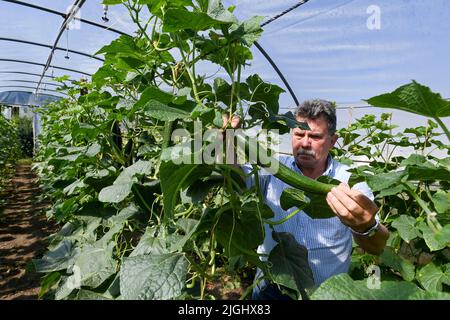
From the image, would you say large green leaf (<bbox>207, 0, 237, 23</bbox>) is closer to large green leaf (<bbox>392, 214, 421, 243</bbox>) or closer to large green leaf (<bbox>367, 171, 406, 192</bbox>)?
large green leaf (<bbox>367, 171, 406, 192</bbox>)

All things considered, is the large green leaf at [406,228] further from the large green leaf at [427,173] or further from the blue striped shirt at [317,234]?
the large green leaf at [427,173]

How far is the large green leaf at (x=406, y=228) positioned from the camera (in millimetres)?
1599

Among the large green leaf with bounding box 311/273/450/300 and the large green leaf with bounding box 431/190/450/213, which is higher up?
the large green leaf with bounding box 431/190/450/213

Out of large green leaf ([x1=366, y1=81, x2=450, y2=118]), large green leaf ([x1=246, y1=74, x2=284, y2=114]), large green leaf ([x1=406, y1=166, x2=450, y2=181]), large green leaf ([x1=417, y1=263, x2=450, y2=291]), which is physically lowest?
large green leaf ([x1=417, y1=263, x2=450, y2=291])

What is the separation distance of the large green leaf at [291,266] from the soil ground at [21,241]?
2141 mm

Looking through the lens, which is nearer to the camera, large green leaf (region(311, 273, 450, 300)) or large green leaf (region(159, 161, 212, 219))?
large green leaf (region(311, 273, 450, 300))

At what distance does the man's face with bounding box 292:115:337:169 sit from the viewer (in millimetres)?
1706

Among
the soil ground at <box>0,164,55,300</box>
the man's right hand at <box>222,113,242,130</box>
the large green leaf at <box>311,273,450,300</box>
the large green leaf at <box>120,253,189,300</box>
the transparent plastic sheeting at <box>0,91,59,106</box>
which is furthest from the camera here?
the transparent plastic sheeting at <box>0,91,59,106</box>

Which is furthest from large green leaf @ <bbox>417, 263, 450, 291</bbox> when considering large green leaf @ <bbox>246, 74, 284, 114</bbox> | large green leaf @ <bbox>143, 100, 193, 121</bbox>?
large green leaf @ <bbox>143, 100, 193, 121</bbox>

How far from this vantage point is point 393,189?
0.61 m

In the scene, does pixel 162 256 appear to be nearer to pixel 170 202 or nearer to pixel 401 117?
pixel 170 202

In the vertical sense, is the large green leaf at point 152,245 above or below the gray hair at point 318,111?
below

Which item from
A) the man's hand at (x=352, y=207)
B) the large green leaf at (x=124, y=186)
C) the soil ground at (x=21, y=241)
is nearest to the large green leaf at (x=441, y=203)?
the man's hand at (x=352, y=207)

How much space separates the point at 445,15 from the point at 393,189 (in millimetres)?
3223
